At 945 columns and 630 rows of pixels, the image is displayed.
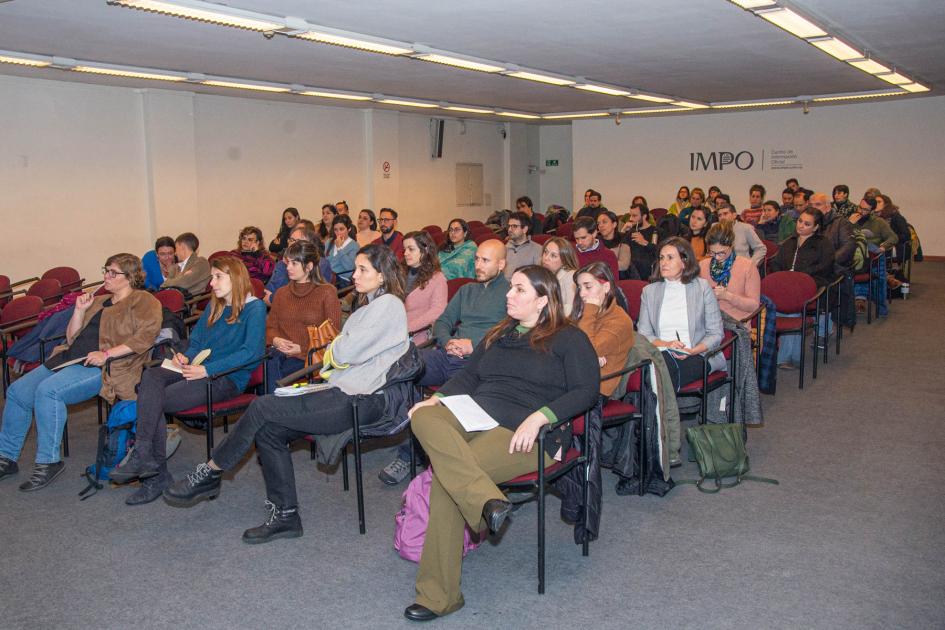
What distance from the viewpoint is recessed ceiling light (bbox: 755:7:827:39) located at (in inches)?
235

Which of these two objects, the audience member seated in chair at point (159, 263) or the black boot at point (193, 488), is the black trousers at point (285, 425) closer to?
the black boot at point (193, 488)

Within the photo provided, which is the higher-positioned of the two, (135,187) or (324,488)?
(135,187)

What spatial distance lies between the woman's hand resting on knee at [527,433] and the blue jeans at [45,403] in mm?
2810

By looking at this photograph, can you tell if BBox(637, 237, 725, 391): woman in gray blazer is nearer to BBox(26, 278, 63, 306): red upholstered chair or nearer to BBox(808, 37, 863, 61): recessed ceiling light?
BBox(808, 37, 863, 61): recessed ceiling light

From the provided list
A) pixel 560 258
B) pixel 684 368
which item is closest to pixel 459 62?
pixel 560 258

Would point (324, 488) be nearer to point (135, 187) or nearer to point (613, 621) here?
point (613, 621)

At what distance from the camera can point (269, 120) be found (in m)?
13.9

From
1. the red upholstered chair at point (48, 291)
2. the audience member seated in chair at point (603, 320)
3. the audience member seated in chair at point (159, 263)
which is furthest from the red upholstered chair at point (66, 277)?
the audience member seated in chair at point (603, 320)

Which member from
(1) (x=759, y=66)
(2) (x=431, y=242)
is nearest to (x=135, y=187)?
(2) (x=431, y=242)

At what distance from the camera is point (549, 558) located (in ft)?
12.6

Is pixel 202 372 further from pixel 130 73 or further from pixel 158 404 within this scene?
pixel 130 73

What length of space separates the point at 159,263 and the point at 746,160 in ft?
40.8

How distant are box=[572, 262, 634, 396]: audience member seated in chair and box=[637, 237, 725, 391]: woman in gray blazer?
57 cm

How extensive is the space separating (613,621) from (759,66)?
791 centimetres
